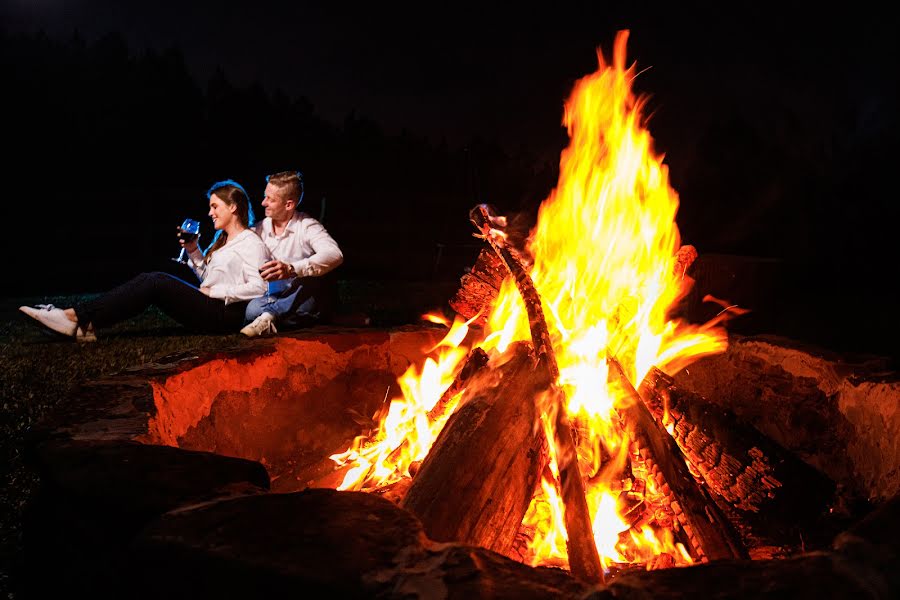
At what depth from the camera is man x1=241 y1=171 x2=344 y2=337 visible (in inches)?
204

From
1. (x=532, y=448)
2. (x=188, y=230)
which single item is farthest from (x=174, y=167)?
(x=532, y=448)

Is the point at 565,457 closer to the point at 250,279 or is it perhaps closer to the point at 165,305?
the point at 250,279

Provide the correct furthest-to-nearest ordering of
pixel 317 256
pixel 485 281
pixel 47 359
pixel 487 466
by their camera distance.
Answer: pixel 317 256 < pixel 47 359 < pixel 485 281 < pixel 487 466

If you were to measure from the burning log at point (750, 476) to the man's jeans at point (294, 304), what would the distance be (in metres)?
3.73

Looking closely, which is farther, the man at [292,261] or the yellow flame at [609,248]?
the man at [292,261]

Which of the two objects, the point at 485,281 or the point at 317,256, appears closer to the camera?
the point at 485,281

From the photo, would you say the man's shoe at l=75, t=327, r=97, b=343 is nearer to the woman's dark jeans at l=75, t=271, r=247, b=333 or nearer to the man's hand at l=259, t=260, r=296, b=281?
the woman's dark jeans at l=75, t=271, r=247, b=333

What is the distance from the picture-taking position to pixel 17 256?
9.62m

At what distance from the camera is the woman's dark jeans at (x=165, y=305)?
4988 mm

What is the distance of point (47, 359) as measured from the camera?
439cm

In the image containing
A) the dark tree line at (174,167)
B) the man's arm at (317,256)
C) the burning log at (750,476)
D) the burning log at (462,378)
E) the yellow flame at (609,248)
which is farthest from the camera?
the dark tree line at (174,167)

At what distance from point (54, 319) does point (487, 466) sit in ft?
14.9

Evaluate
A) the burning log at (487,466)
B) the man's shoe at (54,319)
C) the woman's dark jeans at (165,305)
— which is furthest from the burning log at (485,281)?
the man's shoe at (54,319)

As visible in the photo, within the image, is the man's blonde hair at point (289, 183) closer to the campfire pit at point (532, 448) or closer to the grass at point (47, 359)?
the grass at point (47, 359)
